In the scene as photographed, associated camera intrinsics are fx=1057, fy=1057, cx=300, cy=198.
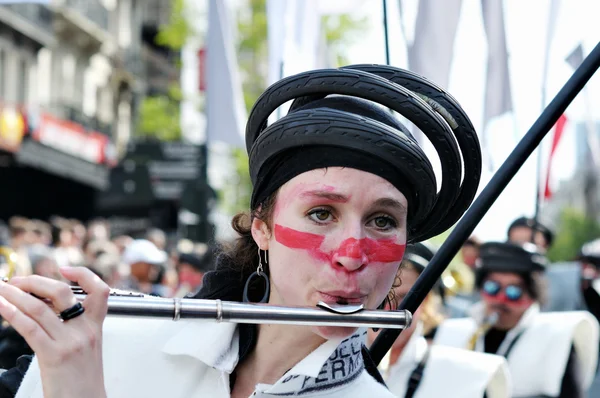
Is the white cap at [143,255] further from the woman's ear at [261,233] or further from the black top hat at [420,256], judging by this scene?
the woman's ear at [261,233]

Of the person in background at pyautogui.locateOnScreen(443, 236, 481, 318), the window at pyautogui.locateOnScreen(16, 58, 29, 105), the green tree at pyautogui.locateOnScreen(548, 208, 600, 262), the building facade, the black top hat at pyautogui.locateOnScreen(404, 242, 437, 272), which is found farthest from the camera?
the green tree at pyautogui.locateOnScreen(548, 208, 600, 262)

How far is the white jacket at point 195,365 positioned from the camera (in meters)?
2.22

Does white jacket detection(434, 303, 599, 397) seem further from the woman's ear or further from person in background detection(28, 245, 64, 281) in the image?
the woman's ear

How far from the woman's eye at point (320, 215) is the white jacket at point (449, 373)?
2368 mm

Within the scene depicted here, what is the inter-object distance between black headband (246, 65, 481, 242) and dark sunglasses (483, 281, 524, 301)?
3461 mm

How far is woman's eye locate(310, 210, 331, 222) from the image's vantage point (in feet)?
7.27

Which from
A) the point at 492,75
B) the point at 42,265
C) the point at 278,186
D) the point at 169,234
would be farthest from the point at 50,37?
the point at 278,186

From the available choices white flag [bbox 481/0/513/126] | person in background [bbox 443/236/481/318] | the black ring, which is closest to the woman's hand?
the black ring

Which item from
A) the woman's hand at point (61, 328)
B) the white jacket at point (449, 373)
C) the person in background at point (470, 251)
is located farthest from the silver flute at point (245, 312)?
the person in background at point (470, 251)

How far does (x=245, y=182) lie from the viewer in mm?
29594

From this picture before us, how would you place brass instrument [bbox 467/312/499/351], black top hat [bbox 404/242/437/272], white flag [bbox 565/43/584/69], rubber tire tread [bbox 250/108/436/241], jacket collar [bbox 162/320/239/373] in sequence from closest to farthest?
rubber tire tread [bbox 250/108/436/241], jacket collar [bbox 162/320/239/373], white flag [bbox 565/43/584/69], black top hat [bbox 404/242/437/272], brass instrument [bbox 467/312/499/351]

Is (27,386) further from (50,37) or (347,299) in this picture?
(50,37)

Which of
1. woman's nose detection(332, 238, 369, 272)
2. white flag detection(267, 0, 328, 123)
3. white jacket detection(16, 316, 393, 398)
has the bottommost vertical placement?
white jacket detection(16, 316, 393, 398)

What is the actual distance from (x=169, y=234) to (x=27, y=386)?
25835mm
